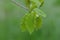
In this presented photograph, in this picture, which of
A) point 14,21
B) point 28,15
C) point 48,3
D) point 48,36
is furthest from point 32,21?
point 48,3

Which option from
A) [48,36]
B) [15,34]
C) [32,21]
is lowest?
[15,34]

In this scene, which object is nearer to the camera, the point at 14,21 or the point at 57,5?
the point at 14,21

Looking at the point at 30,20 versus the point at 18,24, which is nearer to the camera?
the point at 30,20

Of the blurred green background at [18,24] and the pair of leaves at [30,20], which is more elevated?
the pair of leaves at [30,20]

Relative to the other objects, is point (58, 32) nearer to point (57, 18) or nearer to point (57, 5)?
point (57, 18)

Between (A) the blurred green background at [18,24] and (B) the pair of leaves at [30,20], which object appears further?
(A) the blurred green background at [18,24]

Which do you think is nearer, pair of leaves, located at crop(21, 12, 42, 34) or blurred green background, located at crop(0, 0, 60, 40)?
pair of leaves, located at crop(21, 12, 42, 34)

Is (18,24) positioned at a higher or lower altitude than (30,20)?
lower

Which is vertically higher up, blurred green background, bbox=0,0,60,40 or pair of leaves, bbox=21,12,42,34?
pair of leaves, bbox=21,12,42,34
